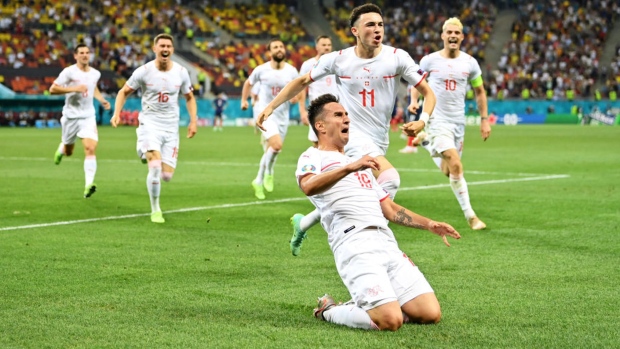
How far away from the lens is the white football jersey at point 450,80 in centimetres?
1340

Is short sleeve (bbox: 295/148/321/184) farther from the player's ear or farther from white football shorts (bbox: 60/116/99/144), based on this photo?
white football shorts (bbox: 60/116/99/144)

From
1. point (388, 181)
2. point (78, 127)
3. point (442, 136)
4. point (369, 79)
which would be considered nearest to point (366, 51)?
point (369, 79)

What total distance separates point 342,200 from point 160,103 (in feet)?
24.4

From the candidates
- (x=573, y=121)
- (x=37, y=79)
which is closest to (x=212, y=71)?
(x=37, y=79)

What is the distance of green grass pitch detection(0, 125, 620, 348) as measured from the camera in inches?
248

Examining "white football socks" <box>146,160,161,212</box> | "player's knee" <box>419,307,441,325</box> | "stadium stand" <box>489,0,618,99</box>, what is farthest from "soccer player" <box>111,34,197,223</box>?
"stadium stand" <box>489,0,618,99</box>

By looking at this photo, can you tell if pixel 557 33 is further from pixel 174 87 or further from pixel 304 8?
pixel 174 87

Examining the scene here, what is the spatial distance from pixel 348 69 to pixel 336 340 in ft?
14.4

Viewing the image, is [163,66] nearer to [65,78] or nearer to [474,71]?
[474,71]

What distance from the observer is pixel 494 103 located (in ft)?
200

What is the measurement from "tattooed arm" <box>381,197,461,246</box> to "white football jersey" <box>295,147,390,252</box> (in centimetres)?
19

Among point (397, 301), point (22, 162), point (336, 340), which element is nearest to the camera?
point (336, 340)

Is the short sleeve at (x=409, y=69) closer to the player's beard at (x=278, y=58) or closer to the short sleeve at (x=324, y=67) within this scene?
the short sleeve at (x=324, y=67)

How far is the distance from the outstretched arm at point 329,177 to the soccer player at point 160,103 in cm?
696
